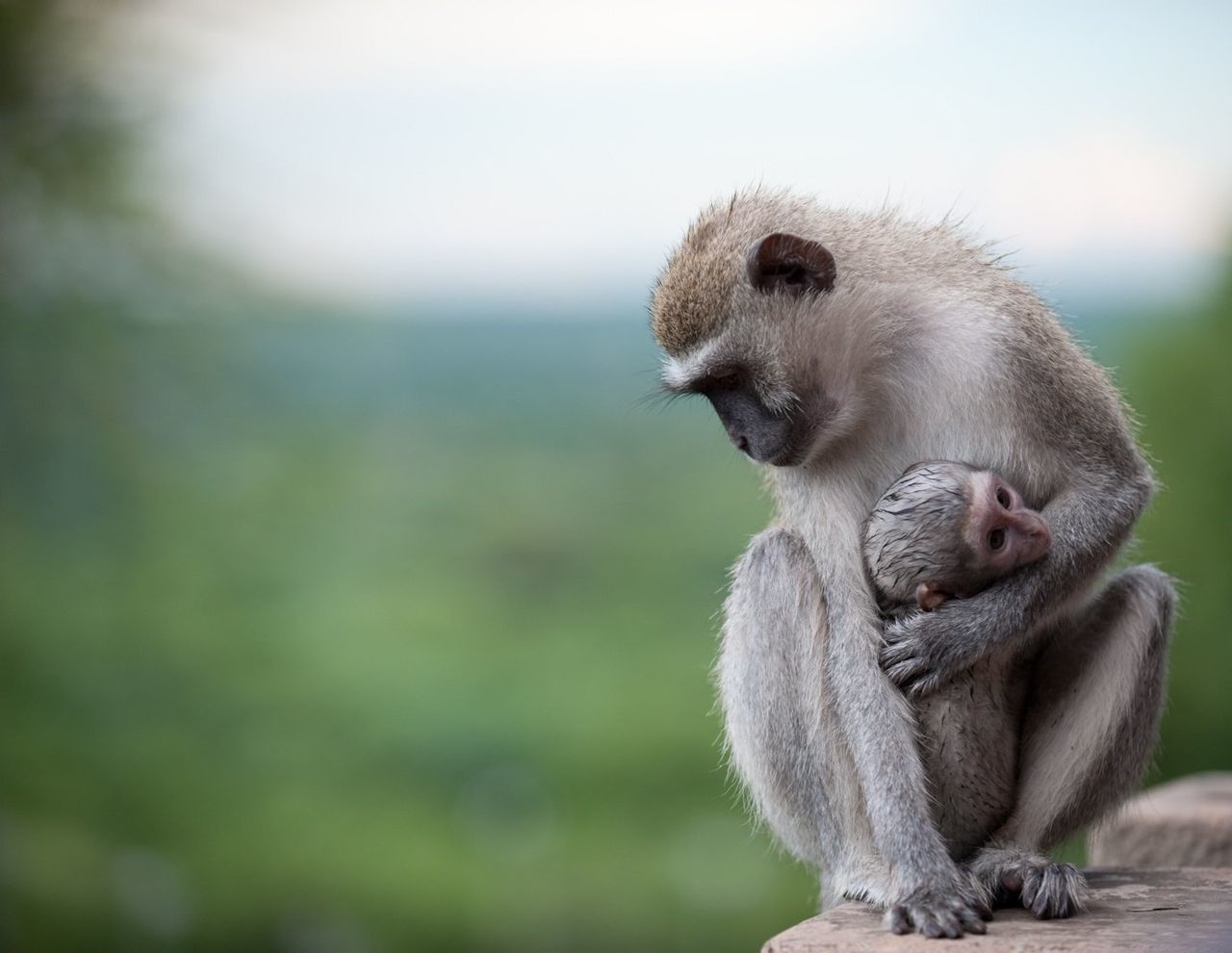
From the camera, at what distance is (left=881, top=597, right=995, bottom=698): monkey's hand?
3219 mm

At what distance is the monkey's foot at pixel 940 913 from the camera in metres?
3.00

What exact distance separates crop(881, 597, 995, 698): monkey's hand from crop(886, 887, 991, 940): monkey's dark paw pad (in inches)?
18.1

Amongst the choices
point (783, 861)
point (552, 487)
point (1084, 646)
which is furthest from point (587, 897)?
point (1084, 646)

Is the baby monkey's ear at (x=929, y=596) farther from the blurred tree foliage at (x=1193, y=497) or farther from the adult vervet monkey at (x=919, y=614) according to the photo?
the blurred tree foliage at (x=1193, y=497)

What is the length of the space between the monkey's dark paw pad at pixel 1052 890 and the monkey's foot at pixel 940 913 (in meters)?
0.12

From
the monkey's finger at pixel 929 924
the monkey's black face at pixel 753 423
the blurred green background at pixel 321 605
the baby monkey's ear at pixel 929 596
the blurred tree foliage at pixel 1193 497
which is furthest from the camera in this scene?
the blurred green background at pixel 321 605

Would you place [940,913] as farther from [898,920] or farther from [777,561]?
[777,561]

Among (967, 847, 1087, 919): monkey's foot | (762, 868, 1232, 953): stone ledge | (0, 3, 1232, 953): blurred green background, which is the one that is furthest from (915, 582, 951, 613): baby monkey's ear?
(0, 3, 1232, 953): blurred green background

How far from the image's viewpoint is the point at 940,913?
9.95ft

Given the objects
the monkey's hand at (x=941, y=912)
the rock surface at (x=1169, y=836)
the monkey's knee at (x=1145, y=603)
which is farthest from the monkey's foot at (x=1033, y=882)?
the rock surface at (x=1169, y=836)

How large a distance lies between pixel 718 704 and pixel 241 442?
194 inches

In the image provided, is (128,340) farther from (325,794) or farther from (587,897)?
(587,897)

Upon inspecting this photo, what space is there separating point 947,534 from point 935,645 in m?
0.26

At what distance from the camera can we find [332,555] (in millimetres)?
7898
